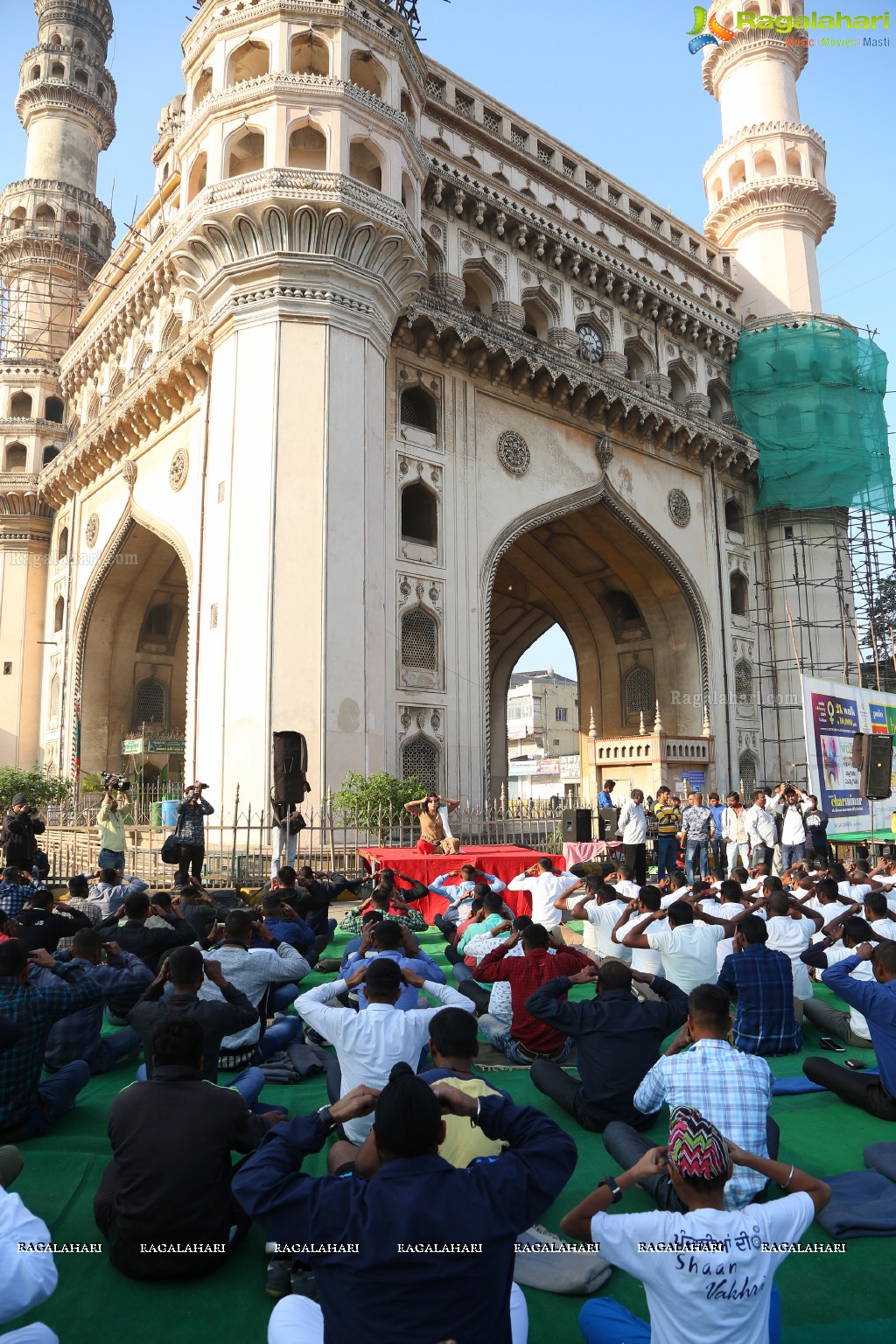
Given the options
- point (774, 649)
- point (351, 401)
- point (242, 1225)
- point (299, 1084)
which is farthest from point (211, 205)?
point (774, 649)

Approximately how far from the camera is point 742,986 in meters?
5.45

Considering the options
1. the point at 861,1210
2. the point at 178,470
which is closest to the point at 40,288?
the point at 178,470

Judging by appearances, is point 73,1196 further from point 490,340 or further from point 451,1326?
point 490,340

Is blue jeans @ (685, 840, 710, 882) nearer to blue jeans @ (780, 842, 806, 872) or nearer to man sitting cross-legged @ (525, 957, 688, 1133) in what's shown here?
blue jeans @ (780, 842, 806, 872)

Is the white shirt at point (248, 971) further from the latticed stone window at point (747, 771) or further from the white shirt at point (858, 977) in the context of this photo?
the latticed stone window at point (747, 771)

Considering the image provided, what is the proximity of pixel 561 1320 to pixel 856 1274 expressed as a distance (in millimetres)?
1121

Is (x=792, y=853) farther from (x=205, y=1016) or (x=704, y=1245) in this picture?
(x=704, y=1245)

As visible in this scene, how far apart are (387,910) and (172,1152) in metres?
5.22

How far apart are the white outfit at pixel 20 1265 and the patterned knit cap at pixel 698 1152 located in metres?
1.48

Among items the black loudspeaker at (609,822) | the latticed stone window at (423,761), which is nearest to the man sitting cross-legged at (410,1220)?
the black loudspeaker at (609,822)

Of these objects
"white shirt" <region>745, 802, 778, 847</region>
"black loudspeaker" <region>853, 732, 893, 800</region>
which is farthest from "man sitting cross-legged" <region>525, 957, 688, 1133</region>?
"black loudspeaker" <region>853, 732, 893, 800</region>

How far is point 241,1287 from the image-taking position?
3.21m

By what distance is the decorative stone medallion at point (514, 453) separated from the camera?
20062 mm

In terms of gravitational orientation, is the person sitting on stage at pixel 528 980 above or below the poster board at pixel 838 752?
below
